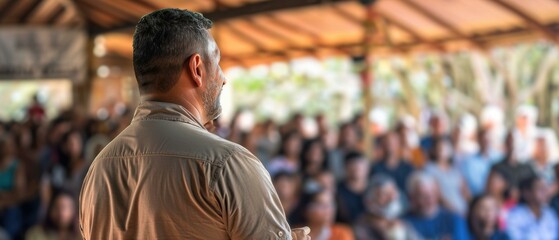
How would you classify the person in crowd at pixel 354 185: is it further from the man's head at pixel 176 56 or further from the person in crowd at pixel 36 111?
the man's head at pixel 176 56

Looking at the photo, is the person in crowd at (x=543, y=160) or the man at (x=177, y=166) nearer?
the man at (x=177, y=166)

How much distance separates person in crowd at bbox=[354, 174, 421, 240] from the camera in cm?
806

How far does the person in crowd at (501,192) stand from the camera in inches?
347

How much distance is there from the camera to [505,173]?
8.98 metres

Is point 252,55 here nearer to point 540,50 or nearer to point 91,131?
point 91,131

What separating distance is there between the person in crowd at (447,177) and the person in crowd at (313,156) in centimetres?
89

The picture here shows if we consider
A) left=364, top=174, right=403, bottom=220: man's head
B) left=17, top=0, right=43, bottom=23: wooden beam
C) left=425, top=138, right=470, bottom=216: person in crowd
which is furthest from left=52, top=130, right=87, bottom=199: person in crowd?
left=17, top=0, right=43, bottom=23: wooden beam

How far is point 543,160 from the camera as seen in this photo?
980 centimetres

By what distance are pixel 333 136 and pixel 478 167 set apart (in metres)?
1.48

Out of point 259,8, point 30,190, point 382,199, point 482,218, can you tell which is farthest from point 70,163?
point 482,218

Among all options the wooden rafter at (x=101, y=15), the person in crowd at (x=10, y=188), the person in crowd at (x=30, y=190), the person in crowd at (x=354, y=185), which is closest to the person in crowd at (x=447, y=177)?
the person in crowd at (x=354, y=185)

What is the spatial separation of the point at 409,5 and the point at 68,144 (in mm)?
3733

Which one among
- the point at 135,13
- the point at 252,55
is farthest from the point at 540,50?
the point at 135,13

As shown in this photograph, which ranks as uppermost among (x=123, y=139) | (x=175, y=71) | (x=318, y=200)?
(x=175, y=71)
